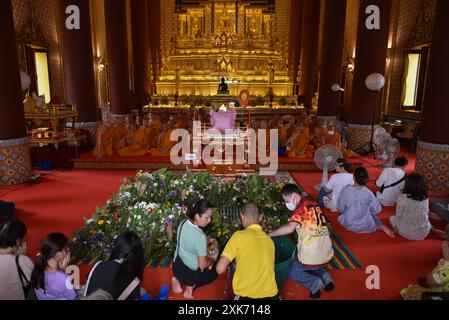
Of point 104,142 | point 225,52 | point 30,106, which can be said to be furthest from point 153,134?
point 225,52

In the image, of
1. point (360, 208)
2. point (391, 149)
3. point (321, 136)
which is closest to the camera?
point (360, 208)

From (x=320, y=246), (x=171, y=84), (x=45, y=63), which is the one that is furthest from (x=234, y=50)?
(x=320, y=246)

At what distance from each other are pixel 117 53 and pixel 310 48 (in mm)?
8302

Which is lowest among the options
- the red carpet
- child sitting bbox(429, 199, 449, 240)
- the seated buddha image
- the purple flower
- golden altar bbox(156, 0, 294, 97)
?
the red carpet

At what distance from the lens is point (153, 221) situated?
431 cm

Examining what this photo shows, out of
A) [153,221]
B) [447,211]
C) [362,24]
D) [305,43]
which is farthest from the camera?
[305,43]

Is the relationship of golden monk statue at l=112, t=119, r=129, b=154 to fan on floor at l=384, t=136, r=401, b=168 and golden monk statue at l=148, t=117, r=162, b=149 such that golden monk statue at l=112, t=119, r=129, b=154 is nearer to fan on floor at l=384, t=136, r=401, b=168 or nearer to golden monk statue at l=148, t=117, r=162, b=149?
golden monk statue at l=148, t=117, r=162, b=149

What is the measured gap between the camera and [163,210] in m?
4.46

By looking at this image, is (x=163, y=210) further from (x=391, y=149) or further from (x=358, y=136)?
(x=358, y=136)

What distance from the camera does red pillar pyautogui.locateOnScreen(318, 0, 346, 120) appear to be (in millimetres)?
12555

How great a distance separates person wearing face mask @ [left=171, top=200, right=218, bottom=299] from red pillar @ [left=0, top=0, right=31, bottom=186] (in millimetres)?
5236

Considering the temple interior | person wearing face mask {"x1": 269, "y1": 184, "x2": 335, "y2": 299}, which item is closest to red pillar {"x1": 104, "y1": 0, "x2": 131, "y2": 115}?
the temple interior

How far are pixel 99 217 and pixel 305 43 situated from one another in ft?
46.3
